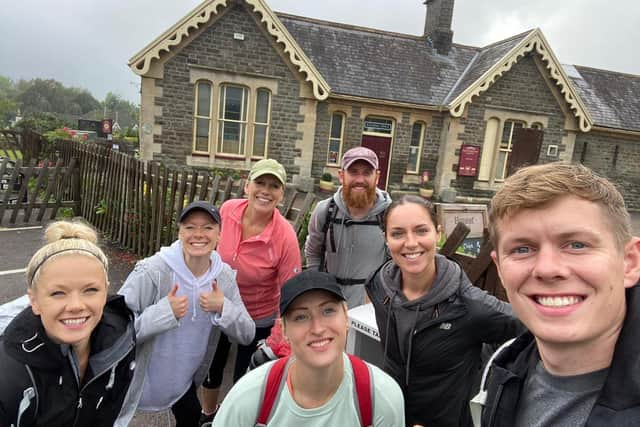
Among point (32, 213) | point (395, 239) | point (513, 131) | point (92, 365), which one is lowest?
point (32, 213)

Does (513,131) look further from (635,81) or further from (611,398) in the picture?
(611,398)

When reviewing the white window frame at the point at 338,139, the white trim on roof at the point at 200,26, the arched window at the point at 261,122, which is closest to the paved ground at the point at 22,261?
the white trim on roof at the point at 200,26

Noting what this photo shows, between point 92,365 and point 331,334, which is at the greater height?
point 331,334

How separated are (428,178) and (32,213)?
13.7 meters

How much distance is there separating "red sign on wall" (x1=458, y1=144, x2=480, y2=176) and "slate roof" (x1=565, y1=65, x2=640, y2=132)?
605 cm

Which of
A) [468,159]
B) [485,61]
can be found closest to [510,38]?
[485,61]

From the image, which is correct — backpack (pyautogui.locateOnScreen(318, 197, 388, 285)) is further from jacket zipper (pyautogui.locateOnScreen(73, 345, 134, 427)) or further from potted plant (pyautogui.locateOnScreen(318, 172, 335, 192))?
potted plant (pyautogui.locateOnScreen(318, 172, 335, 192))

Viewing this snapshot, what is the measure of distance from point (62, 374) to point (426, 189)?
52.7 ft

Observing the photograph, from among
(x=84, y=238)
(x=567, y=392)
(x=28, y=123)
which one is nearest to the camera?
(x=567, y=392)

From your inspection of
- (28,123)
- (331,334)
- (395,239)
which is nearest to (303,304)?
(331,334)

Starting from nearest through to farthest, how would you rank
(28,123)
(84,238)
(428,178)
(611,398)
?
(611,398)
(84,238)
(428,178)
(28,123)

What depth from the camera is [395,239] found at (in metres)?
2.10

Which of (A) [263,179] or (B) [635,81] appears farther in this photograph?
(B) [635,81]

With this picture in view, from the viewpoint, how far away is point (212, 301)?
2.37 m
